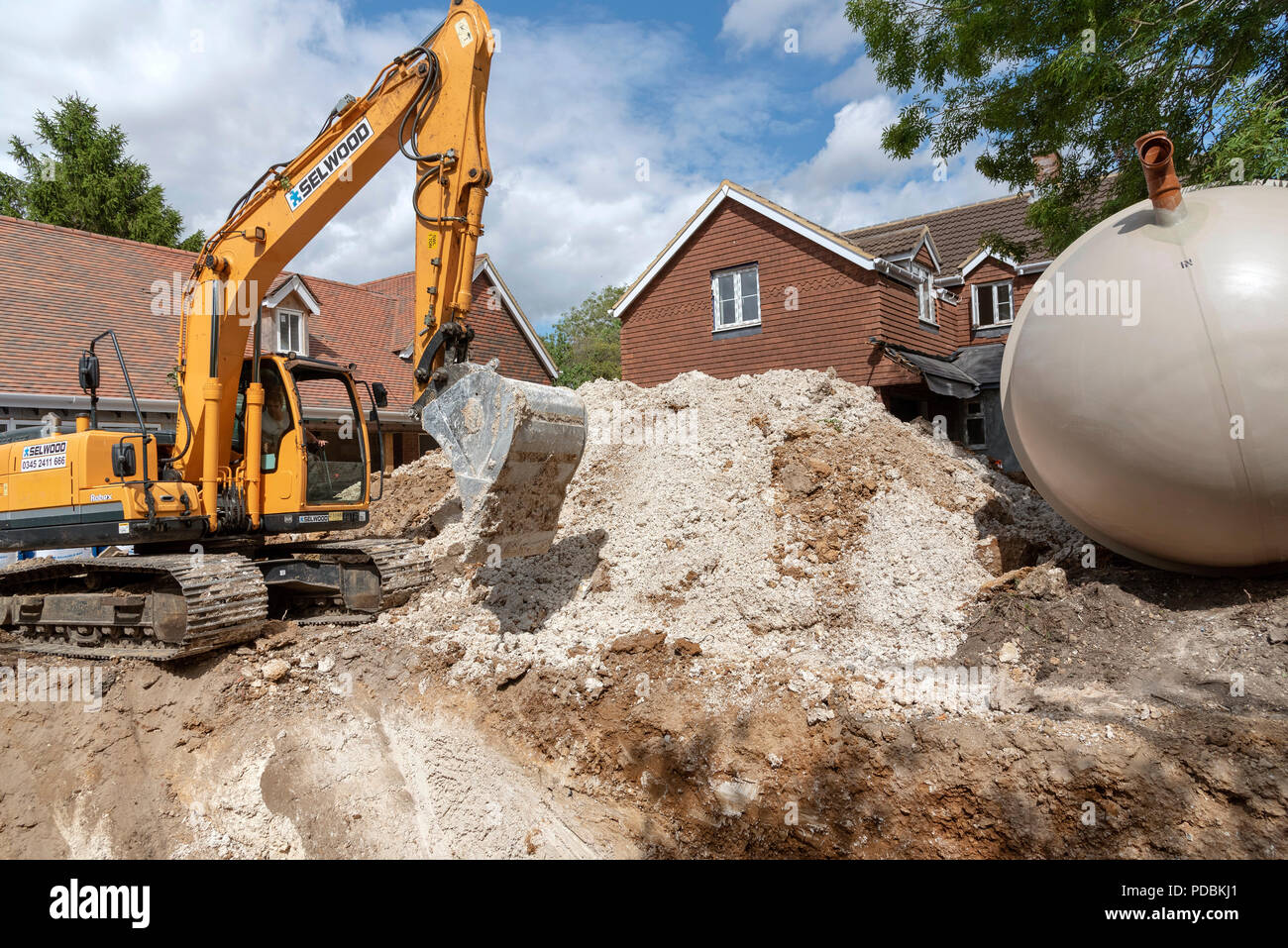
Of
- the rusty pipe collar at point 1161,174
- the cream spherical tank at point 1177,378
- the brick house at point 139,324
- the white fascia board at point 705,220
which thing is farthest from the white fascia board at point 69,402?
the rusty pipe collar at point 1161,174

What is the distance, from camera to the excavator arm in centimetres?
638

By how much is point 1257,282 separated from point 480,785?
19.9 feet

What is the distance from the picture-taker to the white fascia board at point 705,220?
52.0 ft

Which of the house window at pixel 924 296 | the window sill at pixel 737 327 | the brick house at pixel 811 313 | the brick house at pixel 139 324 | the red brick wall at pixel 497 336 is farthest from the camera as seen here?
the red brick wall at pixel 497 336

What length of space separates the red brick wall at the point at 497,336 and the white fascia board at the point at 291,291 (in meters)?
4.80

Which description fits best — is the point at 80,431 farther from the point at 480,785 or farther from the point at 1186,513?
the point at 1186,513

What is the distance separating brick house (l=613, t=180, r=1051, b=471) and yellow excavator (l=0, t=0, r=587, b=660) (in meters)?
10.3

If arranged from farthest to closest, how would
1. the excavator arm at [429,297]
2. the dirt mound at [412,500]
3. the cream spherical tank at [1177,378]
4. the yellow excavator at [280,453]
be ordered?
the dirt mound at [412,500] < the yellow excavator at [280,453] < the excavator arm at [429,297] < the cream spherical tank at [1177,378]

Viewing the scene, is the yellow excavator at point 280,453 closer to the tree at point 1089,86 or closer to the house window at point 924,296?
the tree at point 1089,86

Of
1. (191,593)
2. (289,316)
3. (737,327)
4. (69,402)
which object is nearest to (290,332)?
(289,316)

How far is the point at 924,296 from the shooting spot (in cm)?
1794

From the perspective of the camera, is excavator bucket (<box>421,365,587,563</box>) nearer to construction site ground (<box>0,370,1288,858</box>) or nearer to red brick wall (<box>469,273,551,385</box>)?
construction site ground (<box>0,370,1288,858</box>)

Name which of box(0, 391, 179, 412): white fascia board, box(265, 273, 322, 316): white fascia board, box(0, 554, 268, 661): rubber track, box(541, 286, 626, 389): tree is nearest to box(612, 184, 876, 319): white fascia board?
box(265, 273, 322, 316): white fascia board

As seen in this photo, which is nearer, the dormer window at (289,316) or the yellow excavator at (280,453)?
the yellow excavator at (280,453)
